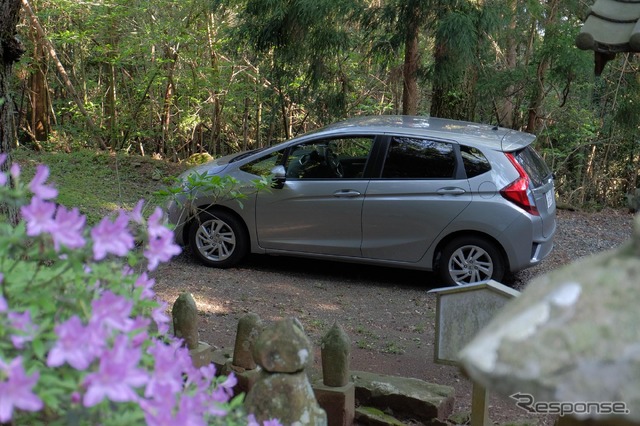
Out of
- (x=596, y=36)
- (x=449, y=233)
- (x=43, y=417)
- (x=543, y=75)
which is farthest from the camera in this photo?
(x=543, y=75)

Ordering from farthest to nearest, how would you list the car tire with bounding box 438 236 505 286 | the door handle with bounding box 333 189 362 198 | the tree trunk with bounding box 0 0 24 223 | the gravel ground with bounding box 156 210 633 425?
the door handle with bounding box 333 189 362 198
the car tire with bounding box 438 236 505 286
the gravel ground with bounding box 156 210 633 425
the tree trunk with bounding box 0 0 24 223

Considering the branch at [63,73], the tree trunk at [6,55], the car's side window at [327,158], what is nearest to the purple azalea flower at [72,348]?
the tree trunk at [6,55]

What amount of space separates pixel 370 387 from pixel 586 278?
335 centimetres

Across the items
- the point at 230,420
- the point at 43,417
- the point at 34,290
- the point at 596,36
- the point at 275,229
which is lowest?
the point at 275,229

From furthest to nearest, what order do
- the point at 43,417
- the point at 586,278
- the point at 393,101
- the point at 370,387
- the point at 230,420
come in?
the point at 393,101 → the point at 370,387 → the point at 230,420 → the point at 43,417 → the point at 586,278

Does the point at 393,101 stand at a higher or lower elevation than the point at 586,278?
lower

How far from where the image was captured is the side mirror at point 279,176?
761 cm

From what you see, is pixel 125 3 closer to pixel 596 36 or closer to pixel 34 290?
pixel 596 36

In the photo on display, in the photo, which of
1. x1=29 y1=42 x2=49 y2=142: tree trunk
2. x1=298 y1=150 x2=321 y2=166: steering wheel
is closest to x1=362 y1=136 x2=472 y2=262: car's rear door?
x1=298 y1=150 x2=321 y2=166: steering wheel

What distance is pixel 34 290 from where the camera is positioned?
1586mm

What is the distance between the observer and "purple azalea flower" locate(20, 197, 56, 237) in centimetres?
150

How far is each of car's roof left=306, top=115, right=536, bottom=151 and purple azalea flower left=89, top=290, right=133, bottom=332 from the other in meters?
6.24

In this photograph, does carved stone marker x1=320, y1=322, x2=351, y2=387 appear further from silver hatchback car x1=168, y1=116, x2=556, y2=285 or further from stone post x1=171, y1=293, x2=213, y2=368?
silver hatchback car x1=168, y1=116, x2=556, y2=285

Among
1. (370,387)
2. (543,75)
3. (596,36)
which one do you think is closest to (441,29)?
(543,75)
